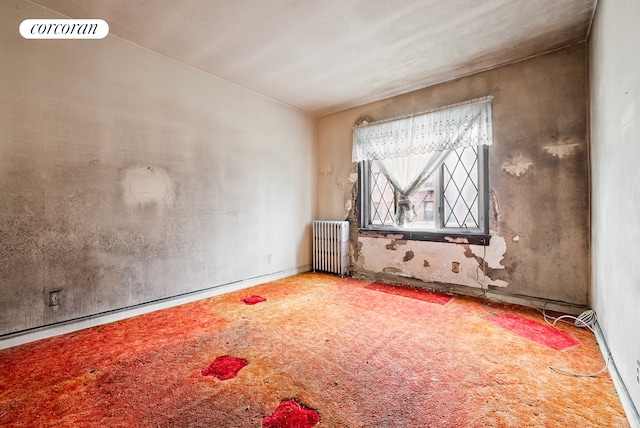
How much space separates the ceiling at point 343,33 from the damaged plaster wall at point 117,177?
339 mm

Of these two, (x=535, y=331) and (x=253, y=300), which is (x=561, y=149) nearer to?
(x=535, y=331)

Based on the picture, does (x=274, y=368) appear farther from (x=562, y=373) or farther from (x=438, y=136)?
(x=438, y=136)

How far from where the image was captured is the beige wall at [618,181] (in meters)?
1.26

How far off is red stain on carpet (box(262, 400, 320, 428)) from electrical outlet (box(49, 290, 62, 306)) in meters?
2.00

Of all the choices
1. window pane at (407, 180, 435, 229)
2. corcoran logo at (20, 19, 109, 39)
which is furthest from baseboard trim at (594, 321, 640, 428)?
corcoran logo at (20, 19, 109, 39)

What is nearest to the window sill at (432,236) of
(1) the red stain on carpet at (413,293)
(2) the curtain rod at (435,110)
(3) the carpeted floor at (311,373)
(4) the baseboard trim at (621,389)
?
(1) the red stain on carpet at (413,293)

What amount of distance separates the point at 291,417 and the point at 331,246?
284 cm

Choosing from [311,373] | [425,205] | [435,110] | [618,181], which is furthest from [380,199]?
[311,373]

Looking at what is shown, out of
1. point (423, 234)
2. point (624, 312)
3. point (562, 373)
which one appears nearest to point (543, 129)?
point (423, 234)

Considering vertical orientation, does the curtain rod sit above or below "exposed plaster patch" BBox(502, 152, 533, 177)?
above

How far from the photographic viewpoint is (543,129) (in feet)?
8.64

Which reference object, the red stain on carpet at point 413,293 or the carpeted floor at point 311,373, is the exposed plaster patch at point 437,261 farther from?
the carpeted floor at point 311,373

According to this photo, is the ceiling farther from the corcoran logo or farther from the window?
the window

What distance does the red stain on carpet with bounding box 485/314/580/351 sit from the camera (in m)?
1.99
